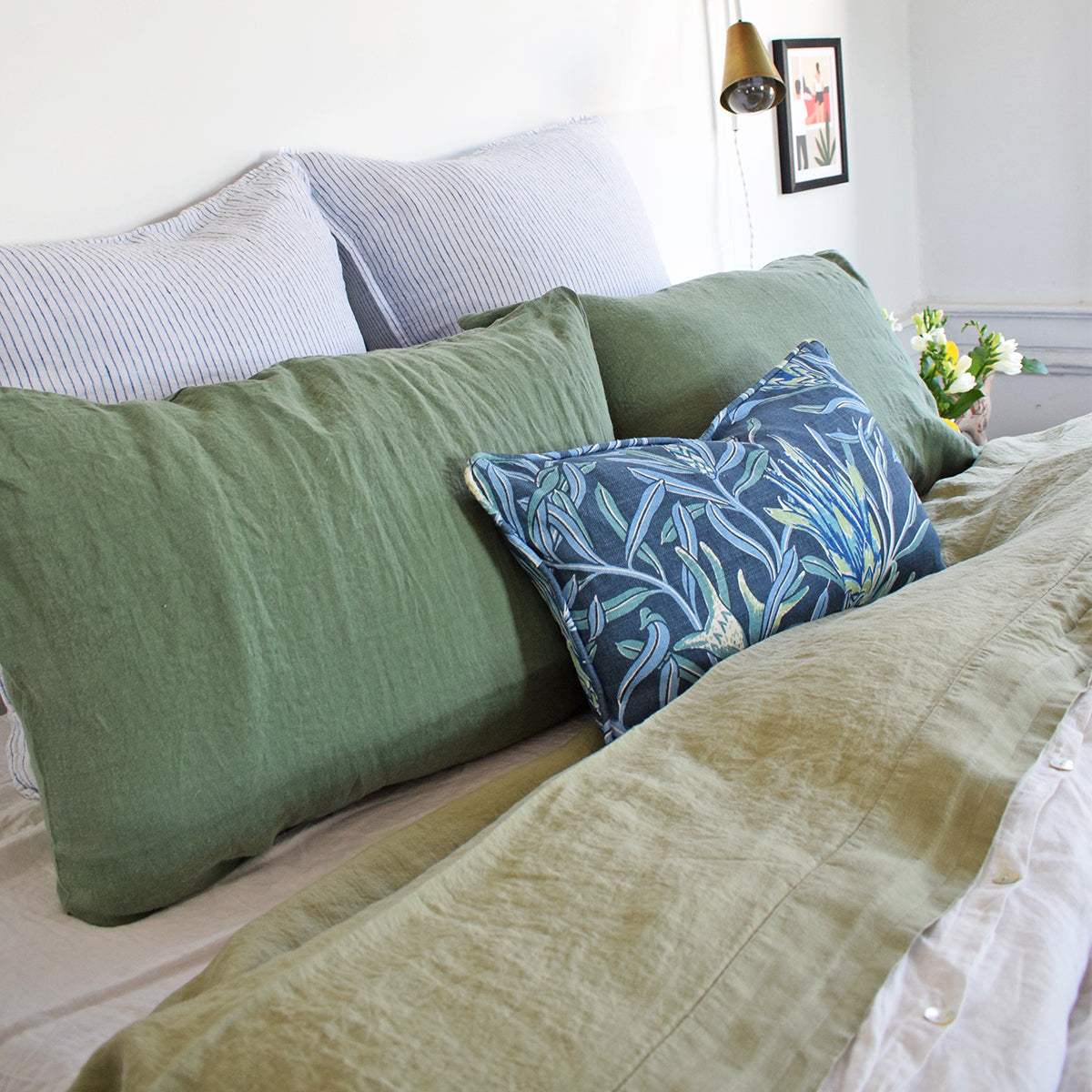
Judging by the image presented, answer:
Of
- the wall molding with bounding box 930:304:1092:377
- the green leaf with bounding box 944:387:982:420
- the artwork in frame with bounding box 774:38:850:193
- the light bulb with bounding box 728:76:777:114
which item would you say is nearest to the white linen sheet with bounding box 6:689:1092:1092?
the green leaf with bounding box 944:387:982:420

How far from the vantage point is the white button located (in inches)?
19.7

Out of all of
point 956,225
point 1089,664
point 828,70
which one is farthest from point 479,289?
point 956,225

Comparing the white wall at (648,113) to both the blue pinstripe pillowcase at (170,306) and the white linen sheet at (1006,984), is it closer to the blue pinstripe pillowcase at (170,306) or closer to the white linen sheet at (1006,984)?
the blue pinstripe pillowcase at (170,306)

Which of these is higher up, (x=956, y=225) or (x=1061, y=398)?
(x=956, y=225)

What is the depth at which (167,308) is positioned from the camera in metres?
1.04

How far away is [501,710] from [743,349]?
23.5 inches

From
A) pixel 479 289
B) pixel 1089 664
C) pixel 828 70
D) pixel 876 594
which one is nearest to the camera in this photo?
pixel 1089 664

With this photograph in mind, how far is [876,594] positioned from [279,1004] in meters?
0.69

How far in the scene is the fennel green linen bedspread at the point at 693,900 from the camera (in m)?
0.48

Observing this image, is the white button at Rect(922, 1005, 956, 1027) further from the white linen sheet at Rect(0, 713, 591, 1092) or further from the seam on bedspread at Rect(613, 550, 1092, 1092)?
the white linen sheet at Rect(0, 713, 591, 1092)

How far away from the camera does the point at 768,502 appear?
941 mm

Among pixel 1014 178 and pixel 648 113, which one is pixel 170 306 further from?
pixel 1014 178

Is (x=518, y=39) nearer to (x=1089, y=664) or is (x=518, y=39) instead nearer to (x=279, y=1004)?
(x=1089, y=664)

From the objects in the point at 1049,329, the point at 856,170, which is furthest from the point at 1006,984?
Result: the point at 1049,329
